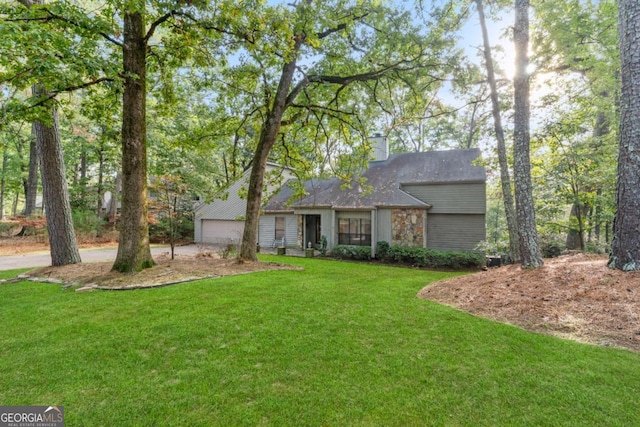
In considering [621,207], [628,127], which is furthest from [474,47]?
[621,207]

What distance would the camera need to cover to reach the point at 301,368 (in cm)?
280

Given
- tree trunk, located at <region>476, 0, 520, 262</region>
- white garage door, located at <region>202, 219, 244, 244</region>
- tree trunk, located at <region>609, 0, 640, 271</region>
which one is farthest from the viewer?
white garage door, located at <region>202, 219, 244, 244</region>

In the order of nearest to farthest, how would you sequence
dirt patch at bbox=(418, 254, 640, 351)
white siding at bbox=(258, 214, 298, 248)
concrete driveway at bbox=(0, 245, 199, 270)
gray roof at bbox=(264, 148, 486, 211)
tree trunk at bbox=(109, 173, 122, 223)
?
dirt patch at bbox=(418, 254, 640, 351) < concrete driveway at bbox=(0, 245, 199, 270) < gray roof at bbox=(264, 148, 486, 211) < white siding at bbox=(258, 214, 298, 248) < tree trunk at bbox=(109, 173, 122, 223)

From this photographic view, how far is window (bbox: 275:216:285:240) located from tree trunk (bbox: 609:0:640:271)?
14.1 meters

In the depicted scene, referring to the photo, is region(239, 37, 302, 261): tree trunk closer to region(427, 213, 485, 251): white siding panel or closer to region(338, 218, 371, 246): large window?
region(338, 218, 371, 246): large window

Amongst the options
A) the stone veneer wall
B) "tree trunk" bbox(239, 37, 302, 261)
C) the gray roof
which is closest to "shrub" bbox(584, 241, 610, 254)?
the gray roof

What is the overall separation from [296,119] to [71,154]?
60.1 feet

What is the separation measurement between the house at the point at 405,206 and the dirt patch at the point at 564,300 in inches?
272

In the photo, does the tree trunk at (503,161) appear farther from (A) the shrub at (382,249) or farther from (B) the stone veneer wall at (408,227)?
(A) the shrub at (382,249)

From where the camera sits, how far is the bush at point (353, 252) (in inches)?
496

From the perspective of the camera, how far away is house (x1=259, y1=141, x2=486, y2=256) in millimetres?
12508

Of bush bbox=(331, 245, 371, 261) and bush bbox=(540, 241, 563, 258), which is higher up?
bush bbox=(540, 241, 563, 258)

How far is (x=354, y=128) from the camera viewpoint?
1065 centimetres

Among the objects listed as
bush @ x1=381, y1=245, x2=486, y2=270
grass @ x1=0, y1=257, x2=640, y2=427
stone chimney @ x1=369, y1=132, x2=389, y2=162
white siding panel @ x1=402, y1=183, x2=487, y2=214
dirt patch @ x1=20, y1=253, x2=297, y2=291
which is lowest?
bush @ x1=381, y1=245, x2=486, y2=270
